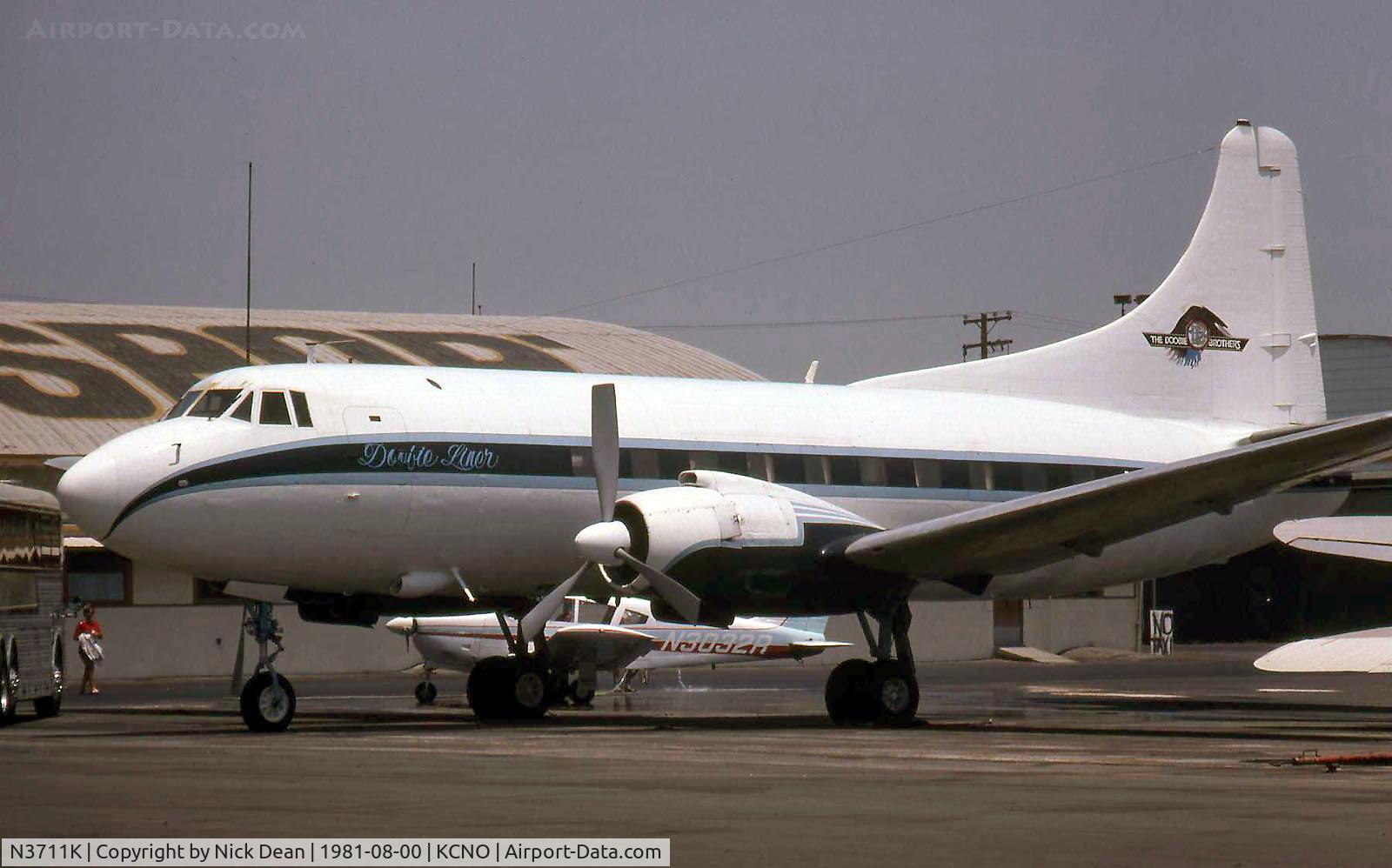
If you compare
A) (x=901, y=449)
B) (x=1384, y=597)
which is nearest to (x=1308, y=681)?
(x=901, y=449)

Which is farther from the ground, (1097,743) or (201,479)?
(201,479)

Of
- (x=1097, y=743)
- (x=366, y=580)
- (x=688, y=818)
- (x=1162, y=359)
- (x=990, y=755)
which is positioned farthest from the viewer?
(x=1162, y=359)

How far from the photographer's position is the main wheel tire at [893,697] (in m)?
20.6

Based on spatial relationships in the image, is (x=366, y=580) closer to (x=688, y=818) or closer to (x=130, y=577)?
Answer: (x=688, y=818)

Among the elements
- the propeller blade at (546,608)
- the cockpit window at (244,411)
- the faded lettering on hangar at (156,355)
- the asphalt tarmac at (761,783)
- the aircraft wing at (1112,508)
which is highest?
the faded lettering on hangar at (156,355)

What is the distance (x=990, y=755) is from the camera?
15102 millimetres

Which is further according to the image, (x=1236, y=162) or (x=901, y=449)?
(x=1236, y=162)

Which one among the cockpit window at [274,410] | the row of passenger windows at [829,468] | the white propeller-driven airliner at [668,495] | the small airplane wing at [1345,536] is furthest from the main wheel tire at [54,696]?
the small airplane wing at [1345,536]

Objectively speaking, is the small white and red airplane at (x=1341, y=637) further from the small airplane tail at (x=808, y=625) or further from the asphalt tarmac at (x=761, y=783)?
the small airplane tail at (x=808, y=625)

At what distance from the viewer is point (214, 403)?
19.7 metres

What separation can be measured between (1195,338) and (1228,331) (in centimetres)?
62

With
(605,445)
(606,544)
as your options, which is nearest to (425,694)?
(605,445)

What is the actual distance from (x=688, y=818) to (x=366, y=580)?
11.0 metres

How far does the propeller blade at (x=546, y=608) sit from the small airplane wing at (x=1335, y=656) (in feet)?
26.2
